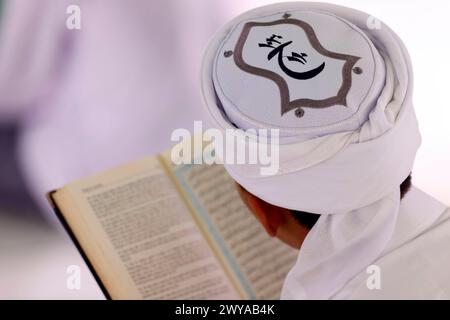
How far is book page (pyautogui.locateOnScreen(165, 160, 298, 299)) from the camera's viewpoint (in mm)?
1109

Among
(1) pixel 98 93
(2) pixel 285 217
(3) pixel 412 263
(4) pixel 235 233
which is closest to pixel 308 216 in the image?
(2) pixel 285 217

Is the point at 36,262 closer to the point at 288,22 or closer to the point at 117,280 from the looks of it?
the point at 117,280

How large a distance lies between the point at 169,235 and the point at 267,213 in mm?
255

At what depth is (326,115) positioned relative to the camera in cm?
77

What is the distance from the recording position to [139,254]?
42.6 inches

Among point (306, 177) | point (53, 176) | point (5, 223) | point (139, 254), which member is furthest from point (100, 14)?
point (306, 177)

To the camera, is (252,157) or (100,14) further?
(100,14)

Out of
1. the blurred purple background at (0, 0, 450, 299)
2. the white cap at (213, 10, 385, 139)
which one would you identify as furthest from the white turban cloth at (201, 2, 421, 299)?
the blurred purple background at (0, 0, 450, 299)

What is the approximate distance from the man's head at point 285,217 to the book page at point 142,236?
0.21m
